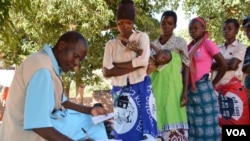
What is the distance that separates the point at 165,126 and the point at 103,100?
12.6 m

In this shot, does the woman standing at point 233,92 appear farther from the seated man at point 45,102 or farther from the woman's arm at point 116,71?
the seated man at point 45,102

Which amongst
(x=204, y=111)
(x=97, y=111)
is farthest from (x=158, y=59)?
(x=97, y=111)

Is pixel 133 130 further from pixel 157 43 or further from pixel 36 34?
pixel 36 34

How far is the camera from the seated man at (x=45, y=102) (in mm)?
1996

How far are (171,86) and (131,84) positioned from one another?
50 centimetres

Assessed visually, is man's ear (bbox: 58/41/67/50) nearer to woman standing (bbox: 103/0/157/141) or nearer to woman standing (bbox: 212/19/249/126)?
woman standing (bbox: 103/0/157/141)

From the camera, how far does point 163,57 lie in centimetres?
373

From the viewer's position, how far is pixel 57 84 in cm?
219

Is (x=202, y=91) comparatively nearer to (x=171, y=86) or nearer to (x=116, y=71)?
(x=171, y=86)

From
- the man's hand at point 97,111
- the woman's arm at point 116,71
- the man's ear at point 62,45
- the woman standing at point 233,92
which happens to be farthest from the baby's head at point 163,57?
→ the man's ear at point 62,45

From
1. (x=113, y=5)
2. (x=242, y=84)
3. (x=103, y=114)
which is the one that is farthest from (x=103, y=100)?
(x=103, y=114)

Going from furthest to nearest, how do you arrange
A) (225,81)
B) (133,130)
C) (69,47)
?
(225,81) → (133,130) → (69,47)

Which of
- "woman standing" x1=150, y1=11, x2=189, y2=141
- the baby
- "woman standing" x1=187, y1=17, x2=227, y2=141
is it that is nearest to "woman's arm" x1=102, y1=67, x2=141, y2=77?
the baby

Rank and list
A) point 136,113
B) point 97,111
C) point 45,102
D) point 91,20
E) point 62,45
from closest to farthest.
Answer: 1. point 45,102
2. point 62,45
3. point 97,111
4. point 136,113
5. point 91,20
